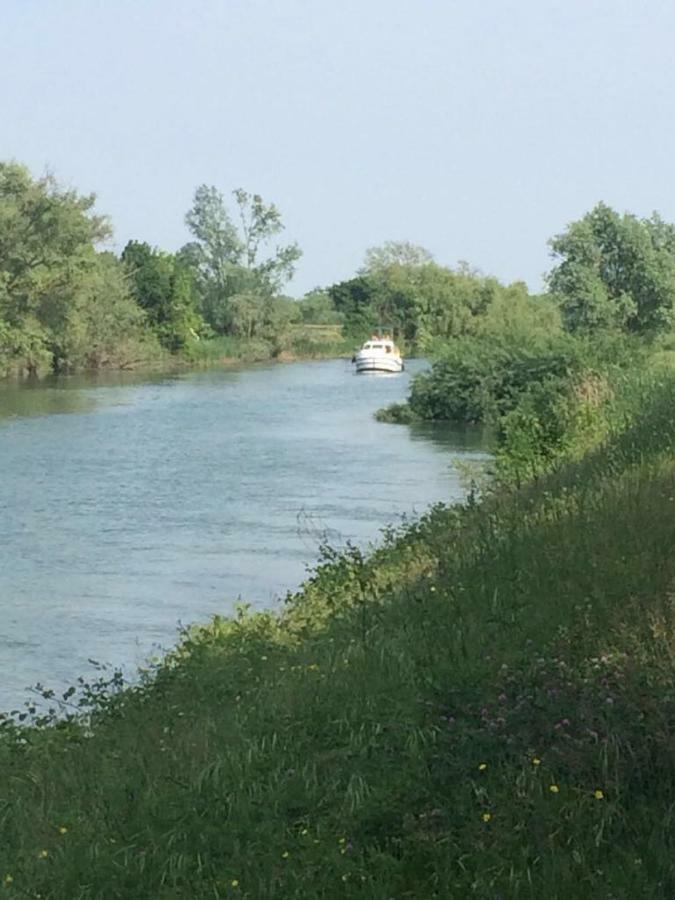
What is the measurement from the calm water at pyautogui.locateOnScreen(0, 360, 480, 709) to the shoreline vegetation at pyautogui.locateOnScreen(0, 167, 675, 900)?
12.3ft

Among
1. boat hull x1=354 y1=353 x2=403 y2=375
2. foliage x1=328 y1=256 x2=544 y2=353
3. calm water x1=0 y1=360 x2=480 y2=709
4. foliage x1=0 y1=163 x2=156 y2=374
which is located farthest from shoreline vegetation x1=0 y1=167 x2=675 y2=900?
boat hull x1=354 y1=353 x2=403 y2=375

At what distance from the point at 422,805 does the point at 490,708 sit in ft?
1.91

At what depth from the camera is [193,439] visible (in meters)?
38.3

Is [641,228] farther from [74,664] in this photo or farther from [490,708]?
[490,708]

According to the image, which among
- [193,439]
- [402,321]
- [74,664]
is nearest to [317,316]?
[402,321]

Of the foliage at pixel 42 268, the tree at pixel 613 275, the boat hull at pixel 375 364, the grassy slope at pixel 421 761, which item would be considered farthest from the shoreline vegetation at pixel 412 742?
the boat hull at pixel 375 364

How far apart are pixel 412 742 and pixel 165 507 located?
19.2 meters

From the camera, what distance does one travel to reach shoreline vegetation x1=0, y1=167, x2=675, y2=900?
473 centimetres

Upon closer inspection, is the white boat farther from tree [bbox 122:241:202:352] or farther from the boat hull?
tree [bbox 122:241:202:352]

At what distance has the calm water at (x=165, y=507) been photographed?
1500 centimetres

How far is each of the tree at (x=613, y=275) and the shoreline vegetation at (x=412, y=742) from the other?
1831 inches

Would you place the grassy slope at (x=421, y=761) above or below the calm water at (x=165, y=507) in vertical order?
above

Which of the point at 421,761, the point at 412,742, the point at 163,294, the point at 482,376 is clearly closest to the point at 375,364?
the point at 163,294

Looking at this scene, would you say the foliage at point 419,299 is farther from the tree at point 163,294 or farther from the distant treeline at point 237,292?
the tree at point 163,294
